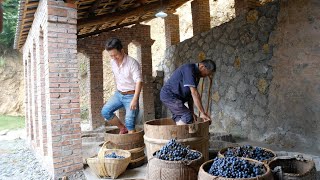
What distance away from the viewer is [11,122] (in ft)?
50.3

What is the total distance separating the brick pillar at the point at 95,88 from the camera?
403 inches

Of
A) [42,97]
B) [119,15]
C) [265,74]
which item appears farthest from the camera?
[119,15]

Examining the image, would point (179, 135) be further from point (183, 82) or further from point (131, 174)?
point (131, 174)

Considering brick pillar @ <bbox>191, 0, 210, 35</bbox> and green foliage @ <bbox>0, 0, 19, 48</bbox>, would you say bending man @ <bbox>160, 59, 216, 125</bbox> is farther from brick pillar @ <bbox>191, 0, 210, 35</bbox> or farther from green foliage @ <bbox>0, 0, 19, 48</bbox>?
green foliage @ <bbox>0, 0, 19, 48</bbox>

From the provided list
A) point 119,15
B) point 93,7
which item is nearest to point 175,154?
point 93,7

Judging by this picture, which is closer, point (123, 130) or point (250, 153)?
point (250, 153)

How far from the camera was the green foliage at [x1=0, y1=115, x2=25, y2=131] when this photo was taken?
1414cm

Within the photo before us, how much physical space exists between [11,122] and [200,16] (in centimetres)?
1192

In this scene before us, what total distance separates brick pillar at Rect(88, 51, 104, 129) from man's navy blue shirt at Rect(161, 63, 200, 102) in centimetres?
621

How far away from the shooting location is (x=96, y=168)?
4051mm

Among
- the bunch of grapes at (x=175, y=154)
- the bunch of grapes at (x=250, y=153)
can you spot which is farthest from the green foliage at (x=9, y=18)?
the bunch of grapes at (x=250, y=153)

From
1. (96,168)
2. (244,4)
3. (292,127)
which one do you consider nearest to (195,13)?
(244,4)

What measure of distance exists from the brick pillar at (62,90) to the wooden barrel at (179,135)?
1418mm

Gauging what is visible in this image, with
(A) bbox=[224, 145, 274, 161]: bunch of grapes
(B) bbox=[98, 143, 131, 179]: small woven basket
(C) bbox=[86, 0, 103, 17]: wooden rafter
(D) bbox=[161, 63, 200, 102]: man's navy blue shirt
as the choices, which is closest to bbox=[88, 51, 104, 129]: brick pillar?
(C) bbox=[86, 0, 103, 17]: wooden rafter
